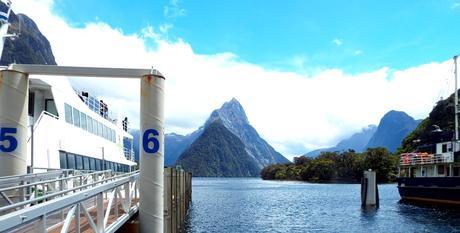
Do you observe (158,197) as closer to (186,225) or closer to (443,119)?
(186,225)

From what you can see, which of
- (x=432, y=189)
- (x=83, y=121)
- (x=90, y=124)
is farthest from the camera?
(x=432, y=189)

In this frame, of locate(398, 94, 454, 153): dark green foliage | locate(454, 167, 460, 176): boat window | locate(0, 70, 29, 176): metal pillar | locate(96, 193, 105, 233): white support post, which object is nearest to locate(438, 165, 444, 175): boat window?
locate(454, 167, 460, 176): boat window

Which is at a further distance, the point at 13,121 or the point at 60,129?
the point at 60,129

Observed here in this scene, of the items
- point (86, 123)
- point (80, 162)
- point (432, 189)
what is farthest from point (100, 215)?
point (432, 189)

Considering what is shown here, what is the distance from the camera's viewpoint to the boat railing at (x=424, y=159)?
65.4 m

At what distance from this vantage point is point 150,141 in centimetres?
1491

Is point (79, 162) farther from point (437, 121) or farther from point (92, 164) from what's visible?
point (437, 121)

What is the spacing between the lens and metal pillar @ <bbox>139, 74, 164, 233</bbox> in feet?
48.5

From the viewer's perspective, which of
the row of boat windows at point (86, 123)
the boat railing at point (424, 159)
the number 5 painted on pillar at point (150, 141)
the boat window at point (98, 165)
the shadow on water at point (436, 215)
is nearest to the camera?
the number 5 painted on pillar at point (150, 141)

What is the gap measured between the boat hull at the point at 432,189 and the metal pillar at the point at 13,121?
190 feet

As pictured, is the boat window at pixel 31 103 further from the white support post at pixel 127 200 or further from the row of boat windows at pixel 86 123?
the white support post at pixel 127 200

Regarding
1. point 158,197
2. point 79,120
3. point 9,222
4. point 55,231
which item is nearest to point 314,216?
point 79,120

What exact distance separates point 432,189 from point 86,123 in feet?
177

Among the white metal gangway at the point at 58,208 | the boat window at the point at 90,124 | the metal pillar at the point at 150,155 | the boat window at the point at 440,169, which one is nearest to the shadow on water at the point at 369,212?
the boat window at the point at 440,169
